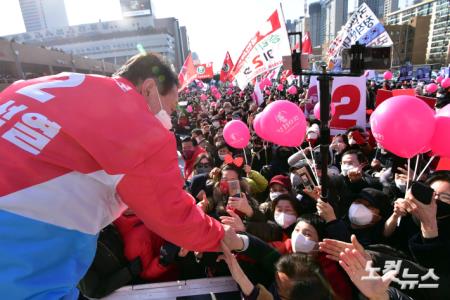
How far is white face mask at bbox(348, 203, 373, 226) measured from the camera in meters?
2.55

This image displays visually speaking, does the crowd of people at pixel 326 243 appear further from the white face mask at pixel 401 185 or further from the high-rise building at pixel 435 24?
the high-rise building at pixel 435 24

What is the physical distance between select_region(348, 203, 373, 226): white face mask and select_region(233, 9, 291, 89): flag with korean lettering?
324cm

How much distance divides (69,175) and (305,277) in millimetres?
1301

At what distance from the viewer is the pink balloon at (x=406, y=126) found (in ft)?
7.80

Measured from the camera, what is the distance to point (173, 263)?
7.73ft

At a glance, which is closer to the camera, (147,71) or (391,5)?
(147,71)

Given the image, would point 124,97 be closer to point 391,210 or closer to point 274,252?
point 274,252

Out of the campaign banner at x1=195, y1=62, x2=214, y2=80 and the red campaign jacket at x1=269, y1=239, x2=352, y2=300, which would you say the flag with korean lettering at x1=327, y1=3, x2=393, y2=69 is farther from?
the campaign banner at x1=195, y1=62, x2=214, y2=80

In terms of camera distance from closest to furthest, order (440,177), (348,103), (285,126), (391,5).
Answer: (440,177), (285,126), (348,103), (391,5)

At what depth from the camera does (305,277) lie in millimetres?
1660

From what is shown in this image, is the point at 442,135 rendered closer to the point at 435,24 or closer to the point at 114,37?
the point at 114,37

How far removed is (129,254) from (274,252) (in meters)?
1.12

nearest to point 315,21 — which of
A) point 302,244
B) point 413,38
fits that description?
point 413,38

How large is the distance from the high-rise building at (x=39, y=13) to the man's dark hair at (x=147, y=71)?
159363mm
